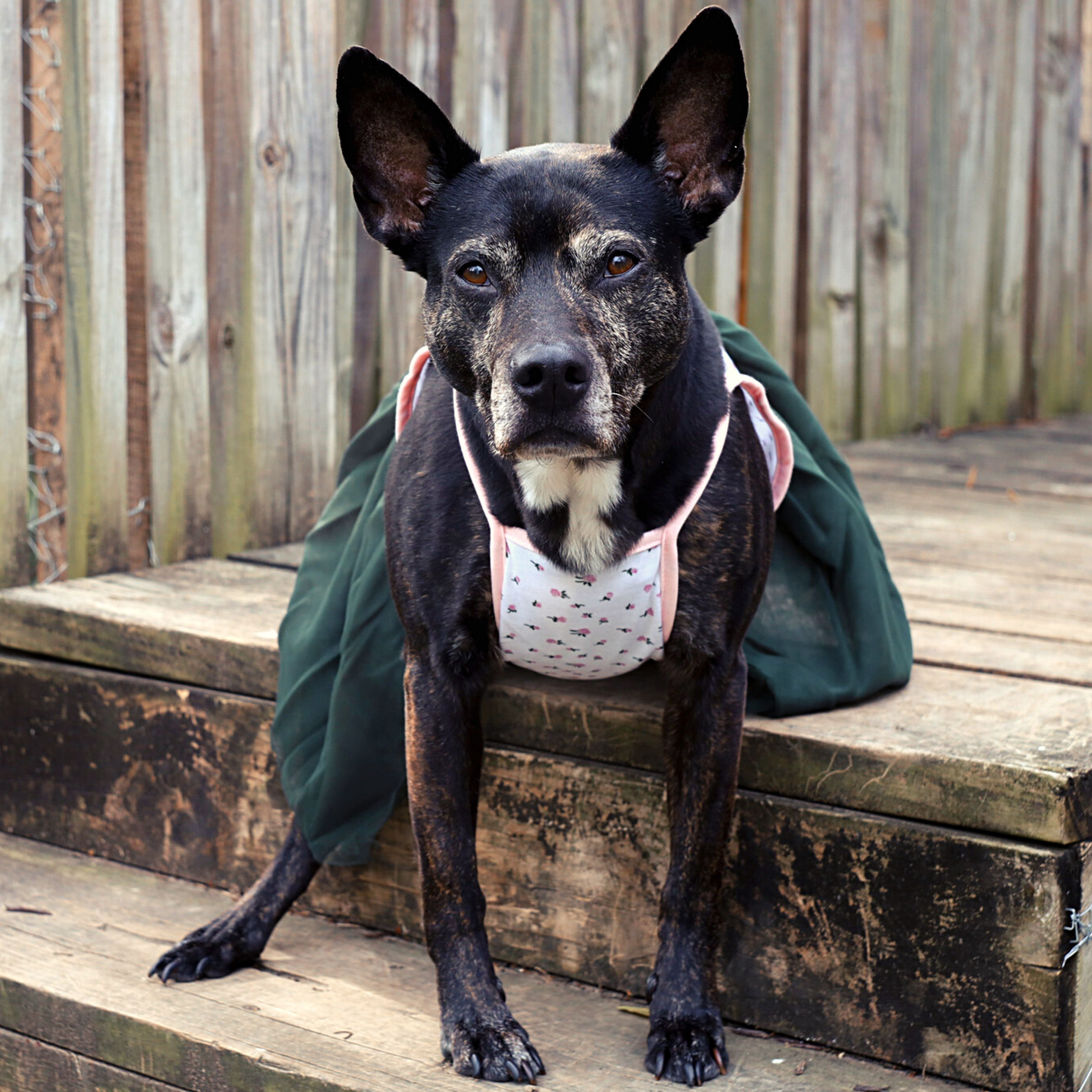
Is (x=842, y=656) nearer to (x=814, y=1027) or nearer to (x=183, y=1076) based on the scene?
(x=814, y=1027)

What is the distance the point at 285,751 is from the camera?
96.9 inches

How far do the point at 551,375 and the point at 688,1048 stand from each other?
37.8 inches

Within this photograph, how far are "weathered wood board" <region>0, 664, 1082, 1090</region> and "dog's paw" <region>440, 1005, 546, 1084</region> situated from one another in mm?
328

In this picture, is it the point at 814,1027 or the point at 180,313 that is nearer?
the point at 814,1027

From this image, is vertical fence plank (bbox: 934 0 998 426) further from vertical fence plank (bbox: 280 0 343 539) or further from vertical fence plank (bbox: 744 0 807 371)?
vertical fence plank (bbox: 280 0 343 539)

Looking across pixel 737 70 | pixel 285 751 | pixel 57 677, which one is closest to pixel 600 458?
pixel 737 70

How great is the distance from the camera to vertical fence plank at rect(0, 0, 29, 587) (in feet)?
9.16

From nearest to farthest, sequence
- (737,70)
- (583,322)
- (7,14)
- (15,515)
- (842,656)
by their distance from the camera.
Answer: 1. (583,322)
2. (737,70)
3. (842,656)
4. (7,14)
5. (15,515)

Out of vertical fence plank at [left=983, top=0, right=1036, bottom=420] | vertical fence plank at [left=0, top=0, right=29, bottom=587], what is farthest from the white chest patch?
vertical fence plank at [left=983, top=0, right=1036, bottom=420]

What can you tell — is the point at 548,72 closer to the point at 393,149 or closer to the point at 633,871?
the point at 393,149

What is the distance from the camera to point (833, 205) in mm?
4645

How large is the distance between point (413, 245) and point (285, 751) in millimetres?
886

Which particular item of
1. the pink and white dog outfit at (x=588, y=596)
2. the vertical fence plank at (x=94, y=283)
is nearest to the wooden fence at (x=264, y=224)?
the vertical fence plank at (x=94, y=283)

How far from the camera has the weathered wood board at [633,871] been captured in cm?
201
